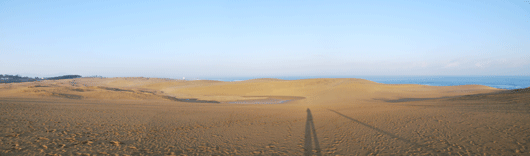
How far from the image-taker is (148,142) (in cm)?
654

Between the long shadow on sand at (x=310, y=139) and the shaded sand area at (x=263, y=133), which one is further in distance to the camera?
the long shadow on sand at (x=310, y=139)

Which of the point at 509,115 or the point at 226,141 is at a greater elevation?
the point at 509,115

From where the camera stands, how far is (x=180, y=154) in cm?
568

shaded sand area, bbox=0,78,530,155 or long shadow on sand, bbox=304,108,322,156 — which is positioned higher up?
shaded sand area, bbox=0,78,530,155

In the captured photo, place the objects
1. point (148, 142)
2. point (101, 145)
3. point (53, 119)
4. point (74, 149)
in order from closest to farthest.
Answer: point (74, 149) → point (101, 145) → point (148, 142) → point (53, 119)

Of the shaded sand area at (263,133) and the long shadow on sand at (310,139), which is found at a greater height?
the shaded sand area at (263,133)

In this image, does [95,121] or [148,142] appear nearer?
[148,142]

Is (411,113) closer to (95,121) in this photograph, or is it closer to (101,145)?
(101,145)

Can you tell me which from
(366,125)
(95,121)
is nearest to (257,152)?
(366,125)

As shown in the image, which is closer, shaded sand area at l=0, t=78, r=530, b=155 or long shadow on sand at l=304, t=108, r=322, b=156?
shaded sand area at l=0, t=78, r=530, b=155

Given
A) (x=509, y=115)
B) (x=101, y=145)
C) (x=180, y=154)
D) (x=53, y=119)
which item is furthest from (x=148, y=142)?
(x=509, y=115)

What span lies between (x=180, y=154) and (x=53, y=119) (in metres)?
6.08

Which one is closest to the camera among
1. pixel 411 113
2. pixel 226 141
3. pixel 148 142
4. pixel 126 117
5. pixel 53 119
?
pixel 148 142

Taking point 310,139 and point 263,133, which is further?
point 263,133
